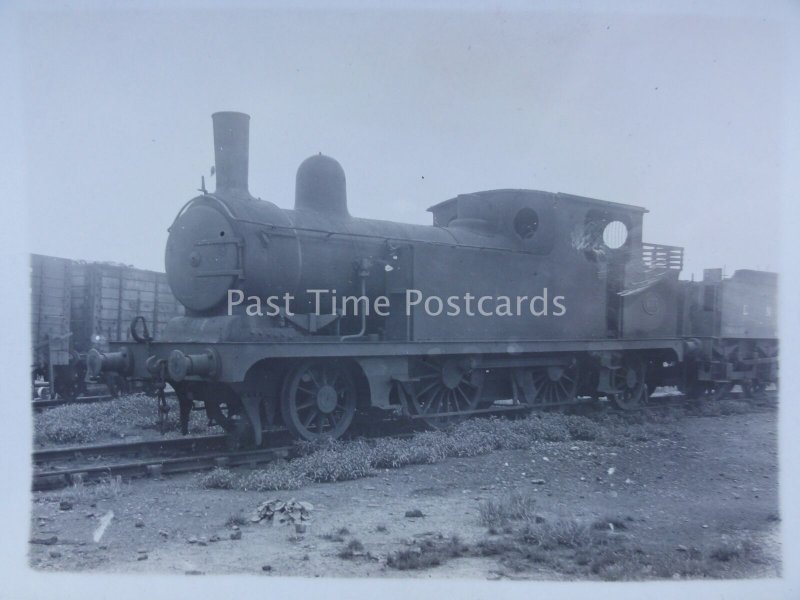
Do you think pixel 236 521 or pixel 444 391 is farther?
pixel 444 391

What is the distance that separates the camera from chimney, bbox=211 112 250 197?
8.14m

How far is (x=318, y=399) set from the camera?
324 inches

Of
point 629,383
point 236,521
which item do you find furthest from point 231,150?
point 629,383

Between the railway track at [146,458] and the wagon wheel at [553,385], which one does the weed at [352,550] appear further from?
the wagon wheel at [553,385]

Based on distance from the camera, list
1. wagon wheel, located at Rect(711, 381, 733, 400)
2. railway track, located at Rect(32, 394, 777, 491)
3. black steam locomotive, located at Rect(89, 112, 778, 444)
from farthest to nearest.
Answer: wagon wheel, located at Rect(711, 381, 733, 400) → black steam locomotive, located at Rect(89, 112, 778, 444) → railway track, located at Rect(32, 394, 777, 491)

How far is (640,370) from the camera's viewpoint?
12.8 m

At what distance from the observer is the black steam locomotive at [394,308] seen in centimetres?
784

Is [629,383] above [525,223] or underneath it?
underneath

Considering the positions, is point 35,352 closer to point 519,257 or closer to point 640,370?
point 519,257

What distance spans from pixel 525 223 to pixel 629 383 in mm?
3786

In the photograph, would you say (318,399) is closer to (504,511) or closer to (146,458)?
(146,458)

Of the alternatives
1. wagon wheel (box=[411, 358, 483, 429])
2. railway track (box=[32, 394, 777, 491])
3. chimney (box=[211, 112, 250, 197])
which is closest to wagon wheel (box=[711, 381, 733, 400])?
wagon wheel (box=[411, 358, 483, 429])

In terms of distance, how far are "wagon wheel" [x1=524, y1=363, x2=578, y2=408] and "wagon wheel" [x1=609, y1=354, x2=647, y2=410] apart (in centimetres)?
93

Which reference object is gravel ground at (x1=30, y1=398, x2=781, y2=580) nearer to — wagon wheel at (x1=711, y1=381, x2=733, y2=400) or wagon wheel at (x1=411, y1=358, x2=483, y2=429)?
wagon wheel at (x1=411, y1=358, x2=483, y2=429)
